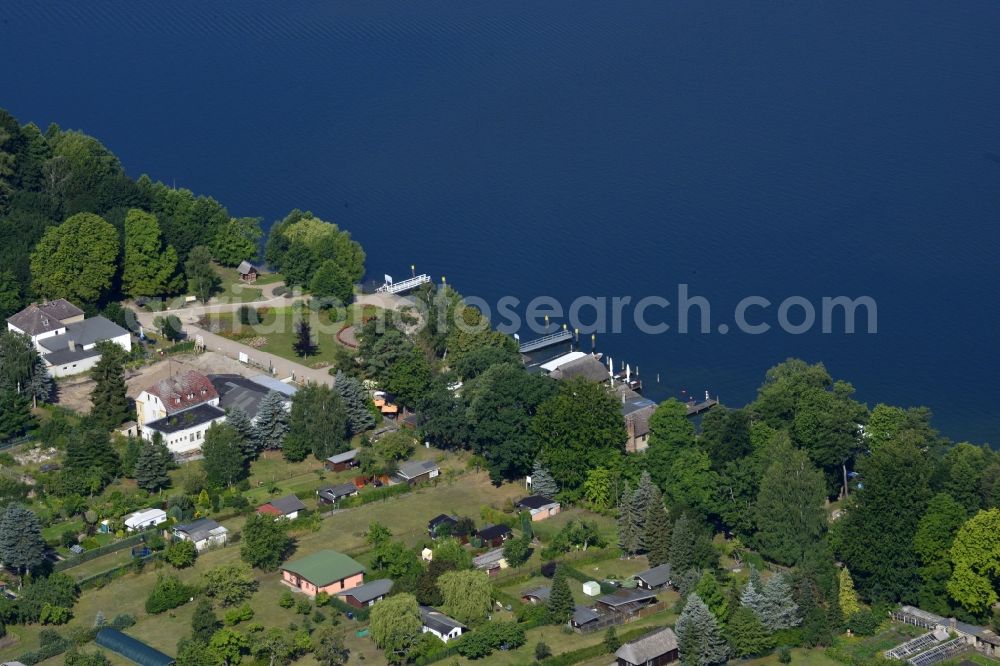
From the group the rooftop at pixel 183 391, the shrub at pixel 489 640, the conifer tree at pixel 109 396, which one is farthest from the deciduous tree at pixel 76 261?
the shrub at pixel 489 640

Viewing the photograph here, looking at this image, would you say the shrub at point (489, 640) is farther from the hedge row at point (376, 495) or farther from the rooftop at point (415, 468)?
the rooftop at point (415, 468)

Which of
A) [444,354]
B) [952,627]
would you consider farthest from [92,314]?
[952,627]

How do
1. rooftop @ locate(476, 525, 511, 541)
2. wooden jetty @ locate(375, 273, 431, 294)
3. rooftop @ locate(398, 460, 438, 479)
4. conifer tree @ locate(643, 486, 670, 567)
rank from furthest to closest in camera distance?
1. wooden jetty @ locate(375, 273, 431, 294)
2. rooftop @ locate(398, 460, 438, 479)
3. rooftop @ locate(476, 525, 511, 541)
4. conifer tree @ locate(643, 486, 670, 567)

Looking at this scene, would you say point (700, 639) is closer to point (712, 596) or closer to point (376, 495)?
point (712, 596)

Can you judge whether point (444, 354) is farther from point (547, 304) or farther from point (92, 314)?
point (92, 314)

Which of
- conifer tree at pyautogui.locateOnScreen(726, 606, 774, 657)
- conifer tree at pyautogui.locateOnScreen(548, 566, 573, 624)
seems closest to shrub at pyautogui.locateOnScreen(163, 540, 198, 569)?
conifer tree at pyautogui.locateOnScreen(548, 566, 573, 624)

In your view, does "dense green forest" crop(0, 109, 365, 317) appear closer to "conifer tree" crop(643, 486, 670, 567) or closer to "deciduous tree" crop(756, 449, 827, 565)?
"conifer tree" crop(643, 486, 670, 567)
